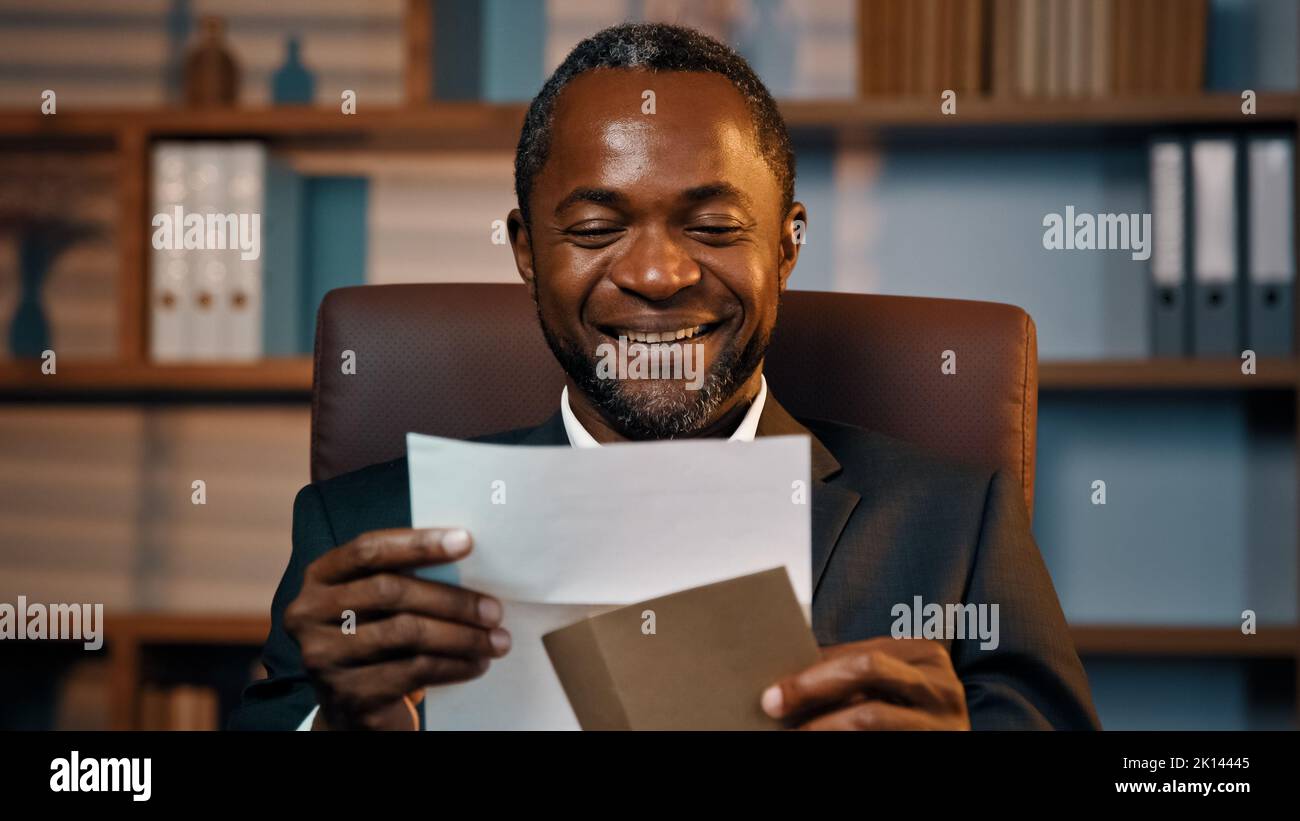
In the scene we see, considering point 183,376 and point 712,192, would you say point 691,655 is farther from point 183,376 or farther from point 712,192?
point 183,376

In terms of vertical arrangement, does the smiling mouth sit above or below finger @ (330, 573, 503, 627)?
above

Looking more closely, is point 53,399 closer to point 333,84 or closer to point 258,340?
point 258,340

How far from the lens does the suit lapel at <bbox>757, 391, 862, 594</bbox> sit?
1.15 meters

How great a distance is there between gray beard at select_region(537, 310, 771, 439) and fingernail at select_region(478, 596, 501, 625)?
411mm

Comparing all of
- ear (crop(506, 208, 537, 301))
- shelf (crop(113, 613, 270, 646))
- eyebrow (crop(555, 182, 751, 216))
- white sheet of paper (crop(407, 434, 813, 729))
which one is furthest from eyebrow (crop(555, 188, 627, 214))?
shelf (crop(113, 613, 270, 646))

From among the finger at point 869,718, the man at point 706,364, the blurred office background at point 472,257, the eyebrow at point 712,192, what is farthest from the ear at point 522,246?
the blurred office background at point 472,257

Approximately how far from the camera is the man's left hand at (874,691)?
799mm

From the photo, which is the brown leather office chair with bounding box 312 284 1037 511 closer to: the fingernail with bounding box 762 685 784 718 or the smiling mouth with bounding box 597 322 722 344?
the smiling mouth with bounding box 597 322 722 344

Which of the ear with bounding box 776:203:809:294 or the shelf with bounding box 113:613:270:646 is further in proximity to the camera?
the shelf with bounding box 113:613:270:646

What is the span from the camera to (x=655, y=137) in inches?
44.8

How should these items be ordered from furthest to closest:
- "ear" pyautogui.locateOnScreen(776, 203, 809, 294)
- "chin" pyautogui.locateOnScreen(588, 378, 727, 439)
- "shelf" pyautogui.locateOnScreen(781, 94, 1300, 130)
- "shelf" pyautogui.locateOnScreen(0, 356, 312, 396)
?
"shelf" pyautogui.locateOnScreen(0, 356, 312, 396), "shelf" pyautogui.locateOnScreen(781, 94, 1300, 130), "ear" pyautogui.locateOnScreen(776, 203, 809, 294), "chin" pyautogui.locateOnScreen(588, 378, 727, 439)

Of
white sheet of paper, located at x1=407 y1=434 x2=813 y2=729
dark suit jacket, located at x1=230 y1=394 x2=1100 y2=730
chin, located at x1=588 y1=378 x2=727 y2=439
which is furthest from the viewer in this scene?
chin, located at x1=588 y1=378 x2=727 y2=439

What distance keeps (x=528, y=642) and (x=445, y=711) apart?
0.31 feet
